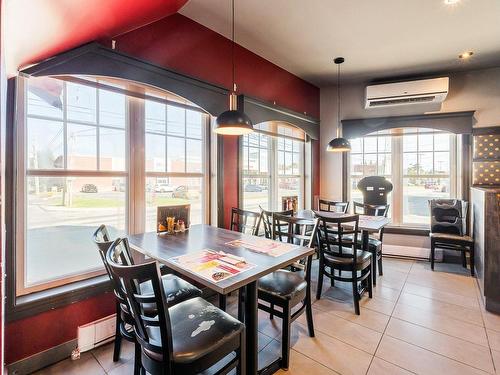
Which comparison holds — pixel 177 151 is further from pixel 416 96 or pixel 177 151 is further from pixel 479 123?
pixel 479 123

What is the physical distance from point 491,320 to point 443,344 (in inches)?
31.1

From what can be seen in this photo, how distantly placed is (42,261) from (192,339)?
57.4 inches

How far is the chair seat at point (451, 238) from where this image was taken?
3.53 m

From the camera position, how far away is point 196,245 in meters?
2.03

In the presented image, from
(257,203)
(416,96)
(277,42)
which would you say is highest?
(277,42)

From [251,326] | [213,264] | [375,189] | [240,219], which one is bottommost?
[251,326]

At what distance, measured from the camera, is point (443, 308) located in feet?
8.80

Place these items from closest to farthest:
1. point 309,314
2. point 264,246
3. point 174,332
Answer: point 174,332, point 264,246, point 309,314

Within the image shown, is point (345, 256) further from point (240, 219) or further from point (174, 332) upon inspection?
point (174, 332)

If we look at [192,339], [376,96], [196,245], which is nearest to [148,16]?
[196,245]

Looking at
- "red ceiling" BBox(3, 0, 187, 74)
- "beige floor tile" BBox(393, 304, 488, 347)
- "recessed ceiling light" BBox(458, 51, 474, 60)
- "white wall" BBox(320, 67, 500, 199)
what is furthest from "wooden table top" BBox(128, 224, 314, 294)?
"recessed ceiling light" BBox(458, 51, 474, 60)

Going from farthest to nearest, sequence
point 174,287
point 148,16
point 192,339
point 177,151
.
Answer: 1. point 177,151
2. point 148,16
3. point 174,287
4. point 192,339

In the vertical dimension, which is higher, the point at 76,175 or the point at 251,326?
the point at 76,175

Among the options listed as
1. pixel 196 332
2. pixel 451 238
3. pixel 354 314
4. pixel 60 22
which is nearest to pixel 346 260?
pixel 354 314
